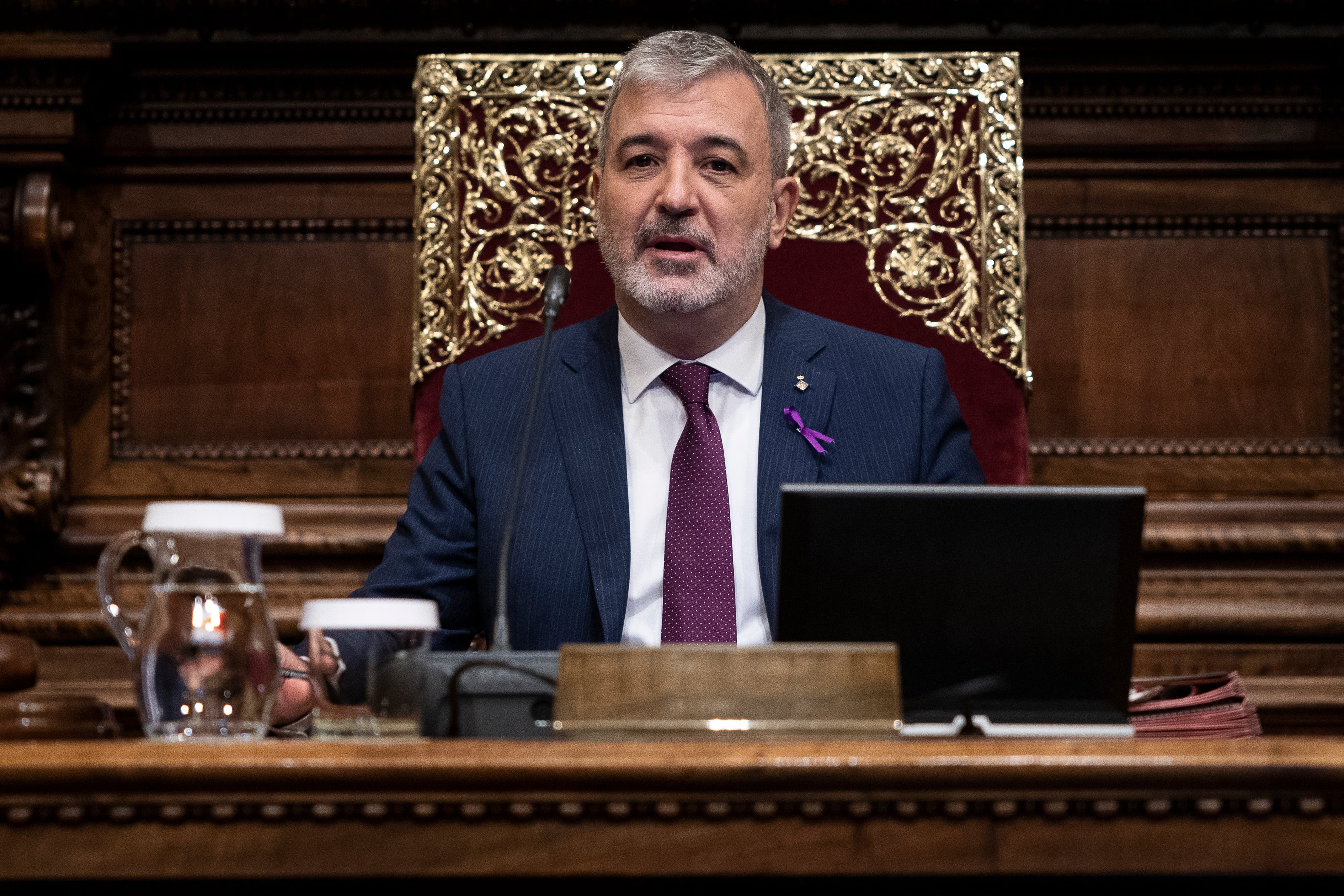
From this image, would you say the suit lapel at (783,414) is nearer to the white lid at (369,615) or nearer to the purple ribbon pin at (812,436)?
the purple ribbon pin at (812,436)

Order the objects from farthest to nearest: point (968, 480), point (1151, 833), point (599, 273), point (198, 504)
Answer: point (599, 273), point (968, 480), point (198, 504), point (1151, 833)

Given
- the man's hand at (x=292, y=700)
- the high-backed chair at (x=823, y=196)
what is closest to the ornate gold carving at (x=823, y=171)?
the high-backed chair at (x=823, y=196)

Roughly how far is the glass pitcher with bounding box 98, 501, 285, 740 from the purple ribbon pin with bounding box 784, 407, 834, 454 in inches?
36.8

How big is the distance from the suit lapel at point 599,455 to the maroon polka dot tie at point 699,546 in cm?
6

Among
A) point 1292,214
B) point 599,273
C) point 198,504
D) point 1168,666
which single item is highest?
point 1292,214

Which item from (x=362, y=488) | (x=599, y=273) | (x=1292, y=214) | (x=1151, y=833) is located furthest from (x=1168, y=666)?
(x=1151, y=833)

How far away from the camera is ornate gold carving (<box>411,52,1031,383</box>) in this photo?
2074mm

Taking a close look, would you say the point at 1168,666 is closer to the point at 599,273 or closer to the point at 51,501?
the point at 599,273

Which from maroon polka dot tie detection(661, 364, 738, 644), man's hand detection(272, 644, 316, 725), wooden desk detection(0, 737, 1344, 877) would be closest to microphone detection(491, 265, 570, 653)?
man's hand detection(272, 644, 316, 725)

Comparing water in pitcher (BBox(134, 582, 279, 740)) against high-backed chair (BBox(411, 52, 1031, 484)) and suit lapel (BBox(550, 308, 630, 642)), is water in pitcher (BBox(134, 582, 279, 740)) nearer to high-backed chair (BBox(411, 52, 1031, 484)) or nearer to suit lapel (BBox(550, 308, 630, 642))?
suit lapel (BBox(550, 308, 630, 642))

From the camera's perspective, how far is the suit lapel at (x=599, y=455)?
168 centimetres

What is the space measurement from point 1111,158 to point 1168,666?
884 mm

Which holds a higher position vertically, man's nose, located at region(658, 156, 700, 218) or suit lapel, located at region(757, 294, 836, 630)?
man's nose, located at region(658, 156, 700, 218)

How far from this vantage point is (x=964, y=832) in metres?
0.73
